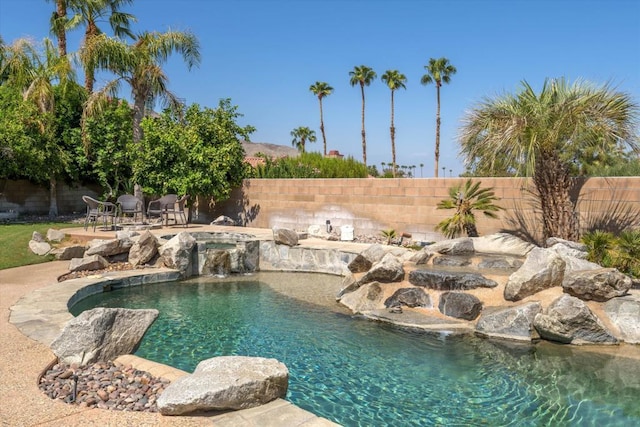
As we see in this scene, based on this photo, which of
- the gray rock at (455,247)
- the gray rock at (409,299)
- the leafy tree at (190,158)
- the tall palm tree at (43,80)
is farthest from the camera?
the tall palm tree at (43,80)

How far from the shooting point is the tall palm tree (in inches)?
747

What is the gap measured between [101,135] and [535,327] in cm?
1865

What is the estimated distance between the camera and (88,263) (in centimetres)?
1051

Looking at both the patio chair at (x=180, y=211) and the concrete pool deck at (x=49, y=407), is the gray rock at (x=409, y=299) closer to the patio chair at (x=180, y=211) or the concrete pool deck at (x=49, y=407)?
the concrete pool deck at (x=49, y=407)

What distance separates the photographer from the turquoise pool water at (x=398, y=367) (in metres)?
4.76

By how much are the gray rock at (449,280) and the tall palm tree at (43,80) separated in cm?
1610

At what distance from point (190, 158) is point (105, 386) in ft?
42.4

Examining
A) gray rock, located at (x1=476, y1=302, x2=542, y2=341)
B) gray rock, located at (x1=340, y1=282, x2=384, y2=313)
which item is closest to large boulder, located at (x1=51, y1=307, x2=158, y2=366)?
gray rock, located at (x1=340, y1=282, x2=384, y2=313)

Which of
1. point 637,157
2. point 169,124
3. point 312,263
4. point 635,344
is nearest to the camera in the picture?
point 635,344

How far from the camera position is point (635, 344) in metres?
6.75

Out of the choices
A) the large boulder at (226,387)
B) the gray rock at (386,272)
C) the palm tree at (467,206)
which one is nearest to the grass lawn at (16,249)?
the gray rock at (386,272)

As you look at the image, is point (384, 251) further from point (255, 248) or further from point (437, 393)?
point (437, 393)

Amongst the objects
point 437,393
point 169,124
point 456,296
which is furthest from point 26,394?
point 169,124

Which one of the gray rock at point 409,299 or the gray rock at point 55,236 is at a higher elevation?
the gray rock at point 55,236
